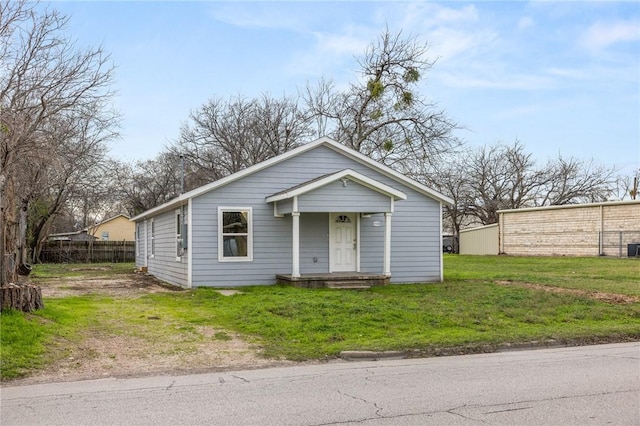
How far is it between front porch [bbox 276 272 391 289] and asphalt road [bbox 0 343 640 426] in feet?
27.9

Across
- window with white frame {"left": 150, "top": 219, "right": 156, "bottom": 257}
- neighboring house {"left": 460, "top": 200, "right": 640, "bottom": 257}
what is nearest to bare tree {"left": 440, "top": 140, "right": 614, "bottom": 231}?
neighboring house {"left": 460, "top": 200, "right": 640, "bottom": 257}

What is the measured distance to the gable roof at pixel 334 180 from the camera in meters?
15.9

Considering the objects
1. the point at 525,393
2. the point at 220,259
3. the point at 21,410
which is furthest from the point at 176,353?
the point at 220,259

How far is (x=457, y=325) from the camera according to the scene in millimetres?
10344

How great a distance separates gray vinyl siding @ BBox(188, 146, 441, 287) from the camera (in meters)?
16.6

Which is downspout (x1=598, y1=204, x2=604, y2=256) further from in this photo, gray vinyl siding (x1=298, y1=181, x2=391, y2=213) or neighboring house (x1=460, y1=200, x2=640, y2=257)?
gray vinyl siding (x1=298, y1=181, x2=391, y2=213)

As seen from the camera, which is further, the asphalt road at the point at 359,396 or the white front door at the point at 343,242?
the white front door at the point at 343,242

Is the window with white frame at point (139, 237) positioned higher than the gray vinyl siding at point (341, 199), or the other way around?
the gray vinyl siding at point (341, 199)

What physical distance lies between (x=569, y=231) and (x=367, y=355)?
29763 mm

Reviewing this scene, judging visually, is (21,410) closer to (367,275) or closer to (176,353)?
(176,353)

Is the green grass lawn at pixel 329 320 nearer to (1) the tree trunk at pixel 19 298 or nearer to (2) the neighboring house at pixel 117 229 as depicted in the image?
(1) the tree trunk at pixel 19 298

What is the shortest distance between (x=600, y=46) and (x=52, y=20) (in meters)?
12.8

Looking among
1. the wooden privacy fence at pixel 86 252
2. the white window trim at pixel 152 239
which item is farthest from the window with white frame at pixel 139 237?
the wooden privacy fence at pixel 86 252

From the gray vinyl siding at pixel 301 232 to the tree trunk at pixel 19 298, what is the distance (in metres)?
6.44
